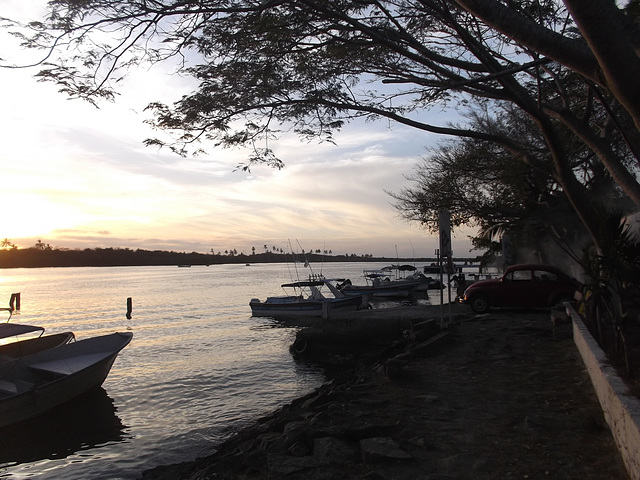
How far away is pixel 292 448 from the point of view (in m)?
5.58

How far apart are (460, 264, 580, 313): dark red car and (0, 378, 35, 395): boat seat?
13.8m

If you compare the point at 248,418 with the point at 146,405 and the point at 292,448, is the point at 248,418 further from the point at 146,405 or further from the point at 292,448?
the point at 292,448

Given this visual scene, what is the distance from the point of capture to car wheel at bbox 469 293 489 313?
1678 centimetres

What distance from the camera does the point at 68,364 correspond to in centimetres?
1384

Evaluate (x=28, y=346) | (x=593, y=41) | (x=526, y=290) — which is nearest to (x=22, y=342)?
(x=28, y=346)

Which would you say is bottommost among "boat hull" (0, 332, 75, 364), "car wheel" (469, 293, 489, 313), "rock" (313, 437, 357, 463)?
"boat hull" (0, 332, 75, 364)

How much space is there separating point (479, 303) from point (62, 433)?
525 inches

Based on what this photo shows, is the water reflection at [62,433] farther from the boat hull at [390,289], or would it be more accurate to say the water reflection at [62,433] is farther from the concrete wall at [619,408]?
the boat hull at [390,289]

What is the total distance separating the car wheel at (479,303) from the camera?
16781 millimetres

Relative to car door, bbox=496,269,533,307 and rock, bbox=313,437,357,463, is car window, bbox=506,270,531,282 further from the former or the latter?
rock, bbox=313,437,357,463

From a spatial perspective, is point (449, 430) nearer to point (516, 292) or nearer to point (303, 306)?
point (516, 292)

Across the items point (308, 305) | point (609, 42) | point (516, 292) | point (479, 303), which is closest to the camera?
point (609, 42)

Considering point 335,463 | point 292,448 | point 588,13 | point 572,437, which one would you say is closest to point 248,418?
point 292,448

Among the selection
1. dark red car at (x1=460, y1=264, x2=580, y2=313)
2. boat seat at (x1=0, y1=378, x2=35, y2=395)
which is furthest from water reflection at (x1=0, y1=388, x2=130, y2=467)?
dark red car at (x1=460, y1=264, x2=580, y2=313)
